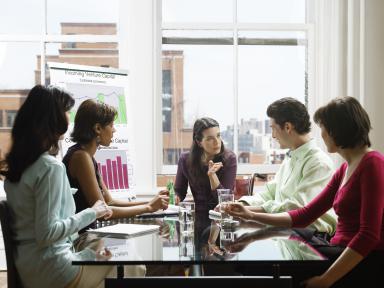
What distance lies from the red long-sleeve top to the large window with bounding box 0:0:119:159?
265 cm

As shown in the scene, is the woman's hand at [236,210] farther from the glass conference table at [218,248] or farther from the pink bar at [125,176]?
the pink bar at [125,176]

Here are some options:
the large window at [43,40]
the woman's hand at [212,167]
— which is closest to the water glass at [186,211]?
the woman's hand at [212,167]

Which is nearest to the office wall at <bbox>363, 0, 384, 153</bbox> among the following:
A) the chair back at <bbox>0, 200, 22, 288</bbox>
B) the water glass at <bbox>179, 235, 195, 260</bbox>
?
the water glass at <bbox>179, 235, 195, 260</bbox>

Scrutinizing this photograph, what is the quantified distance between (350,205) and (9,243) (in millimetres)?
1227

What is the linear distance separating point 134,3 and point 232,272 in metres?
2.66

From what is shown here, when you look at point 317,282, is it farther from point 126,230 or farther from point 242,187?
point 242,187

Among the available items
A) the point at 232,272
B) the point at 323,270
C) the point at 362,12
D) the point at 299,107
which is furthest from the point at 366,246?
the point at 362,12

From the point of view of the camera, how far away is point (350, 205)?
79.0 inches

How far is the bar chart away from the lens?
3.94m

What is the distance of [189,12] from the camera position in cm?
452

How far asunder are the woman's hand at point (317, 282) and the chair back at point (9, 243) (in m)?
0.99

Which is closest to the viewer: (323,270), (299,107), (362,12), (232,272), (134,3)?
(323,270)

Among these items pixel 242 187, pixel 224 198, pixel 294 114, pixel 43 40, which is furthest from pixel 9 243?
pixel 43 40

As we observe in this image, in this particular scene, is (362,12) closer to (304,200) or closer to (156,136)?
(156,136)
